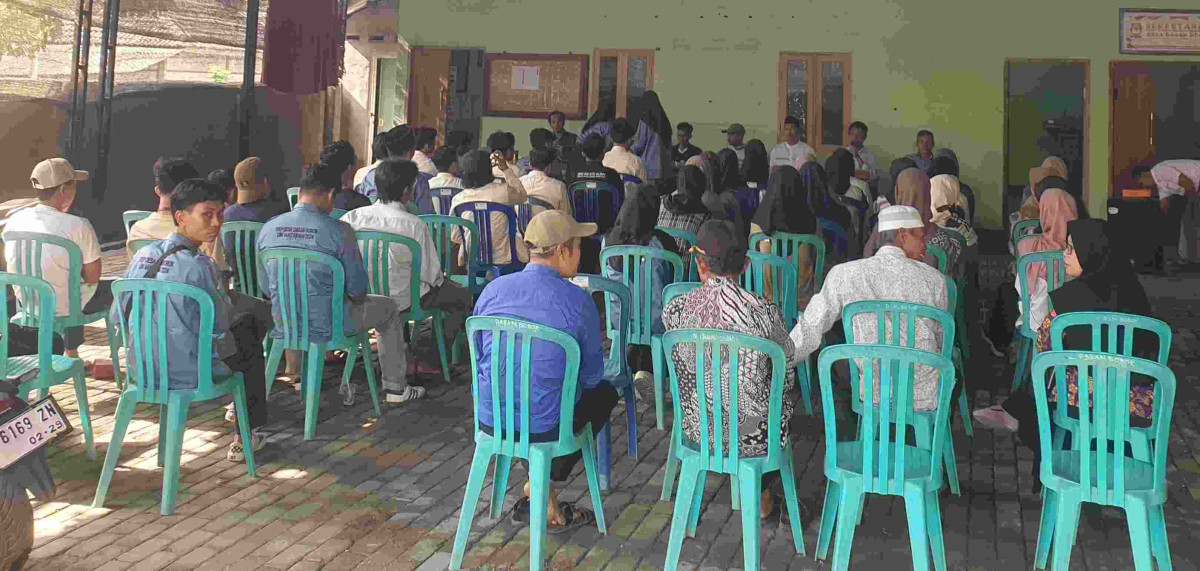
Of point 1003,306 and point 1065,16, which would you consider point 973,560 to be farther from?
point 1065,16

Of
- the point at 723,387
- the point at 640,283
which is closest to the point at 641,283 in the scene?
the point at 640,283

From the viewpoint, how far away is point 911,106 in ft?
43.1

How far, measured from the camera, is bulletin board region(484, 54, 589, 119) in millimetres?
13820

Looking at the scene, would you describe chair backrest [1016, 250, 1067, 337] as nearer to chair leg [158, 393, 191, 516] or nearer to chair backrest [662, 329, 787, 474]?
chair backrest [662, 329, 787, 474]

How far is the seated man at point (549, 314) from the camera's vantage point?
3.66 metres

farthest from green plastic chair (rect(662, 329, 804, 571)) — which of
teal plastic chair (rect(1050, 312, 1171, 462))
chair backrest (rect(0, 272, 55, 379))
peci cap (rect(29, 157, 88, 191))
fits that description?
peci cap (rect(29, 157, 88, 191))

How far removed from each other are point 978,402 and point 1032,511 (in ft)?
5.73

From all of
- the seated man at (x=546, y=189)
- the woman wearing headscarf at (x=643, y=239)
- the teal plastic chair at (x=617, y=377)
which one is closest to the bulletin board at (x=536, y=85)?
the seated man at (x=546, y=189)

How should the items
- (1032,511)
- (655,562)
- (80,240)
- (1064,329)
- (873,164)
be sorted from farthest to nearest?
(873,164) < (80,240) < (1032,511) < (1064,329) < (655,562)

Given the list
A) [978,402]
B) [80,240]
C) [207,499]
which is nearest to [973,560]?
[978,402]

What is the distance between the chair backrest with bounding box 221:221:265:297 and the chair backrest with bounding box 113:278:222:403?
165 centimetres

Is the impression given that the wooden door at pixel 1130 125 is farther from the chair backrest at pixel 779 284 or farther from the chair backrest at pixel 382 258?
the chair backrest at pixel 382 258

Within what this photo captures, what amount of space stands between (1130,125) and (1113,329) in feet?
33.1

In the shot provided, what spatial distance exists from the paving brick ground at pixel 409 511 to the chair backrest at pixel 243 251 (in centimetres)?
81
